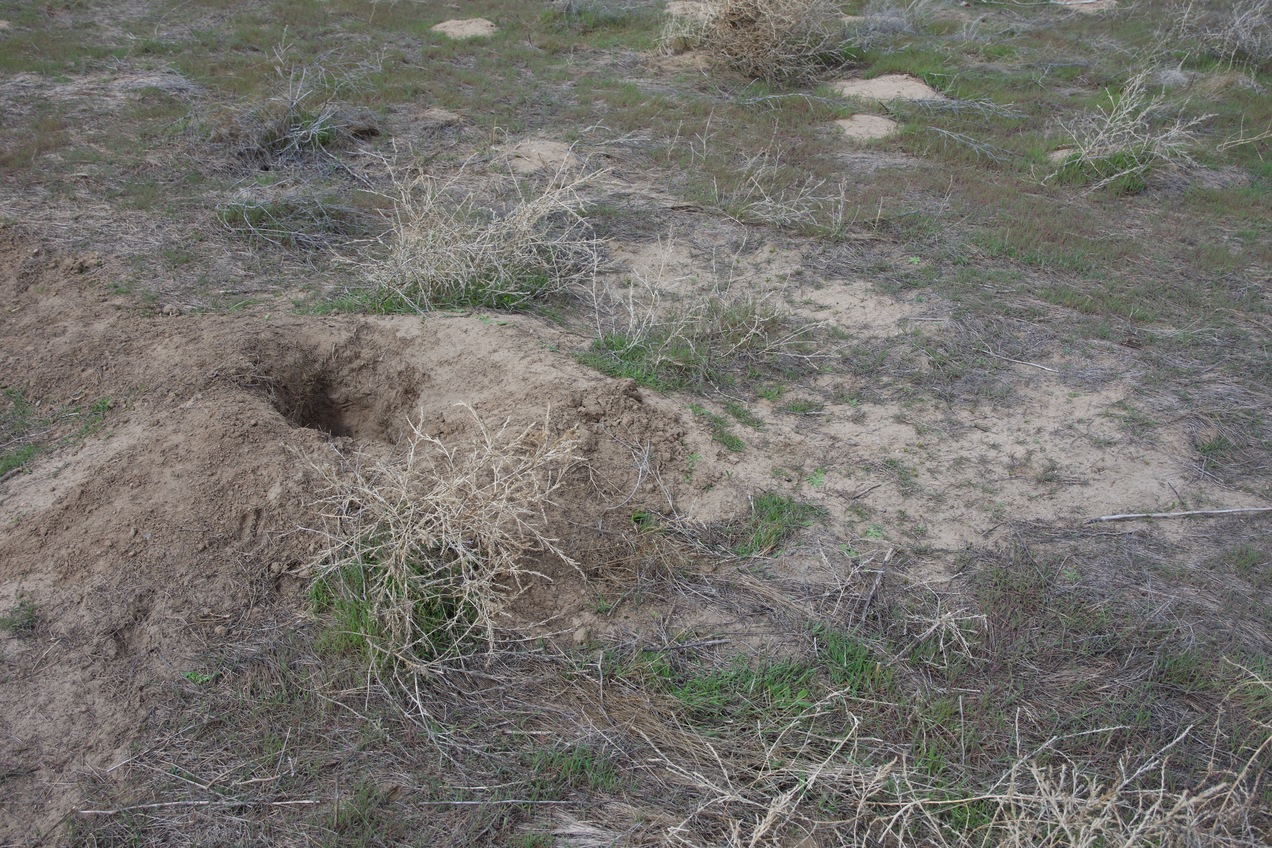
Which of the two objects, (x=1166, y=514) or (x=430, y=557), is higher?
(x=430, y=557)

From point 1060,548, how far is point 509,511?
2207mm


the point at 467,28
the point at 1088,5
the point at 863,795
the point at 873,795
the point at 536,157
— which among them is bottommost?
the point at 873,795

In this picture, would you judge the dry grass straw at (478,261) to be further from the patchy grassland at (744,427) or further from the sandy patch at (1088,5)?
the sandy patch at (1088,5)

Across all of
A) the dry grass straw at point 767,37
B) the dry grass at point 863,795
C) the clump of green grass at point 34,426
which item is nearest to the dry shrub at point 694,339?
the dry grass at point 863,795

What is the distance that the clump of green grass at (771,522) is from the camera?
3461mm

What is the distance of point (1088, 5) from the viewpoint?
1084 centimetres

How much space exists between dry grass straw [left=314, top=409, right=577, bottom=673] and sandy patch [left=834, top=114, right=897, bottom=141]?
5.41 meters

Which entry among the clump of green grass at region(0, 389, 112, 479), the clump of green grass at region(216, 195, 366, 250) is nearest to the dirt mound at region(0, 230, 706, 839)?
the clump of green grass at region(0, 389, 112, 479)

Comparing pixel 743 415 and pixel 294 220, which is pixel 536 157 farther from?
pixel 743 415

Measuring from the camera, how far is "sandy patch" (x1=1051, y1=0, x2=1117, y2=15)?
10652 millimetres

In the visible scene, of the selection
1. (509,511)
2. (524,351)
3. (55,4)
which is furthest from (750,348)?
(55,4)

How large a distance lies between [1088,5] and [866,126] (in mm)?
5474

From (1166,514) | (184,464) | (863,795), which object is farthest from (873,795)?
(184,464)

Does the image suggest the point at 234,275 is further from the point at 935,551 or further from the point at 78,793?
the point at 935,551
